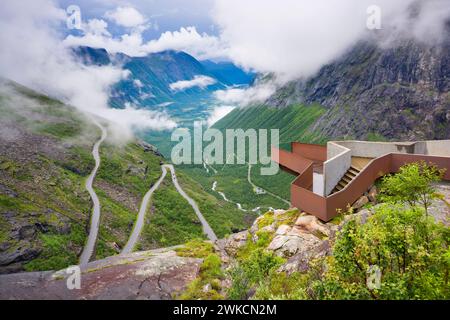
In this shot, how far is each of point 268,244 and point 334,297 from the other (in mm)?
13954

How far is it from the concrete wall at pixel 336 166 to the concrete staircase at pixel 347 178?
0.32 metres

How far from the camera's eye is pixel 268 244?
26.8 meters

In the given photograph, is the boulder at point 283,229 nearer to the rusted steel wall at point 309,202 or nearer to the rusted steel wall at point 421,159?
the rusted steel wall at point 309,202

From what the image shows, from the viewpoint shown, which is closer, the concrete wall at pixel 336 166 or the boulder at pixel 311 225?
the boulder at pixel 311 225

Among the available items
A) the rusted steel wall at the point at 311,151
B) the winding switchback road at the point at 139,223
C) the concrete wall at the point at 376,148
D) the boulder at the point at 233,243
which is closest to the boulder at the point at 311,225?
the boulder at the point at 233,243

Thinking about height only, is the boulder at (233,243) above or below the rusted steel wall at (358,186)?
below

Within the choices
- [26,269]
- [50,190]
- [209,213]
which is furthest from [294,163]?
[209,213]

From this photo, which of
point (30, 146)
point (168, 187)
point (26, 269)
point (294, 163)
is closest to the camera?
point (294, 163)

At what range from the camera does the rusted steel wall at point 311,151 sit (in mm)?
37656

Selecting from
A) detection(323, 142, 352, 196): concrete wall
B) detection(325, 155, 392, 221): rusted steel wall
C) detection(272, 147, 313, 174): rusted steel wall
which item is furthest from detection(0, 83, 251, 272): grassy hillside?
detection(325, 155, 392, 221): rusted steel wall

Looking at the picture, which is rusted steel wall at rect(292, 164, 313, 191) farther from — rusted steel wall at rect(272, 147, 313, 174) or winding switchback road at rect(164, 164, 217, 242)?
winding switchback road at rect(164, 164, 217, 242)

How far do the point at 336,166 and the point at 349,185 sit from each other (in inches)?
150

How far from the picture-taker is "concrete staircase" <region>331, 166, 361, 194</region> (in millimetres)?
30359
